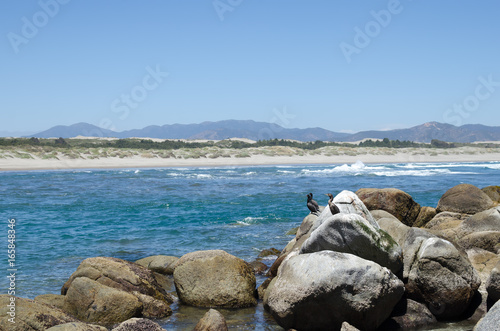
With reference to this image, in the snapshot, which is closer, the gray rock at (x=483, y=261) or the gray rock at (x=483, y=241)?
the gray rock at (x=483, y=261)

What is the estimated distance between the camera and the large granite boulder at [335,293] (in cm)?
664

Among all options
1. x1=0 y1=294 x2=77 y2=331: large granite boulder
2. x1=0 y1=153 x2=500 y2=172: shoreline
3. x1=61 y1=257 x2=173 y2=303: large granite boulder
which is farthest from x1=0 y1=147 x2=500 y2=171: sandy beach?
x1=0 y1=294 x2=77 y2=331: large granite boulder

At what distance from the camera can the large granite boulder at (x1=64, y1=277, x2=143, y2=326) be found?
24.1ft

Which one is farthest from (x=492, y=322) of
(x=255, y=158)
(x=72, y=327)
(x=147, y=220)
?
(x=255, y=158)

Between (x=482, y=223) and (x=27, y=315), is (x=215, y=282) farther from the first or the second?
(x=482, y=223)

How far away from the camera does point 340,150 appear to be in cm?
6556

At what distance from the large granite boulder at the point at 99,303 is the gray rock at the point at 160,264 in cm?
258

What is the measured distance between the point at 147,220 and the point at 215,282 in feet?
32.9

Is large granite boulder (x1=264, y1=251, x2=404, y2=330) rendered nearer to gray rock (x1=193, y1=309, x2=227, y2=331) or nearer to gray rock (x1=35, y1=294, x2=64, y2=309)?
gray rock (x1=193, y1=309, x2=227, y2=331)

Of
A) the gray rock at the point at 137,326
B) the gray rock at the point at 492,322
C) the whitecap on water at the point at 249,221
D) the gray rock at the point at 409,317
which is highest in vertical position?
the gray rock at the point at 492,322

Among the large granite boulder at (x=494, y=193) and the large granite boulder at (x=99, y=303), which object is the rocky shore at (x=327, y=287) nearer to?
the large granite boulder at (x=99, y=303)

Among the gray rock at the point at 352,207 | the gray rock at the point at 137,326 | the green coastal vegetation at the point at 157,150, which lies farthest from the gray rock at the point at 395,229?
the green coastal vegetation at the point at 157,150

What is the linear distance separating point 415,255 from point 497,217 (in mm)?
3723

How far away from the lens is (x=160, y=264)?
10.4 metres
